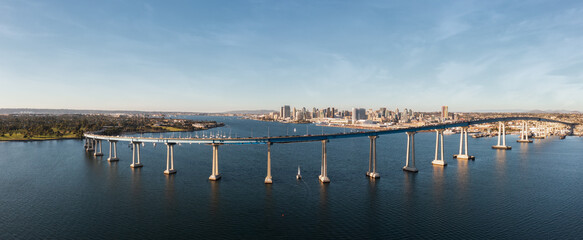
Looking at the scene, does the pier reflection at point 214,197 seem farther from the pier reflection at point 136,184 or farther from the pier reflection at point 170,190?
the pier reflection at point 136,184

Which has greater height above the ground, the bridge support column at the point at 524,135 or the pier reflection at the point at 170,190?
the bridge support column at the point at 524,135

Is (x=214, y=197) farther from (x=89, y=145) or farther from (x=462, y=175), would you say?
(x=89, y=145)

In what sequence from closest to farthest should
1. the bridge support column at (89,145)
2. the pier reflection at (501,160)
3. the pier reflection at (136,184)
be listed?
the pier reflection at (136,184), the pier reflection at (501,160), the bridge support column at (89,145)

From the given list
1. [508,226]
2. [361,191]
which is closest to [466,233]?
[508,226]

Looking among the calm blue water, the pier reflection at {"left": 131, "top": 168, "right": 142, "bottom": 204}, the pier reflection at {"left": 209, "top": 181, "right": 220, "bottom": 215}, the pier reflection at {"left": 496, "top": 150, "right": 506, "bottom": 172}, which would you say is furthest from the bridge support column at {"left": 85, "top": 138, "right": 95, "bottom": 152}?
the pier reflection at {"left": 496, "top": 150, "right": 506, "bottom": 172}

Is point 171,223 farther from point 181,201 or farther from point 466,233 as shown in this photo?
point 466,233

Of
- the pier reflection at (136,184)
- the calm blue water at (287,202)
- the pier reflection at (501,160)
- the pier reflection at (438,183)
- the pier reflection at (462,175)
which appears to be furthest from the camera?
the pier reflection at (501,160)

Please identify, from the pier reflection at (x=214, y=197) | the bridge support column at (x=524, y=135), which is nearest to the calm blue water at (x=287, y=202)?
the pier reflection at (x=214, y=197)

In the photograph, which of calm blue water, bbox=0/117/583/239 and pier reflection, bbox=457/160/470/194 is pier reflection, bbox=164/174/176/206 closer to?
calm blue water, bbox=0/117/583/239
